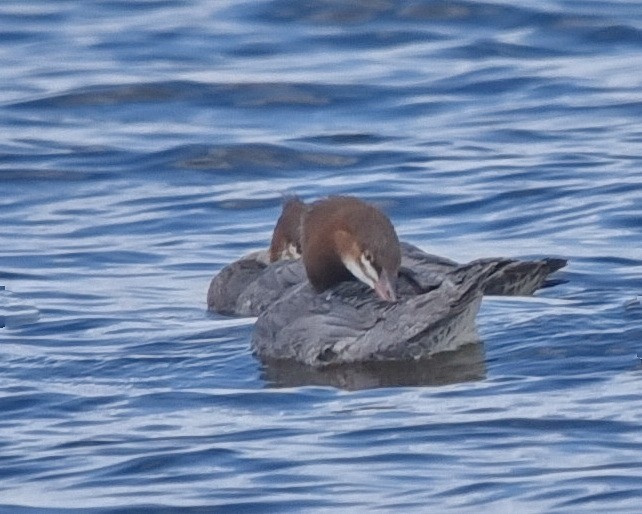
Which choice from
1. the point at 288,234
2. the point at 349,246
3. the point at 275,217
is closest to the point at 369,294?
the point at 349,246

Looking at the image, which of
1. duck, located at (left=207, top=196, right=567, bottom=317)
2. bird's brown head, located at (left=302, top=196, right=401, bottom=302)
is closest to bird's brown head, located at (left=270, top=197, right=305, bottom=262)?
duck, located at (left=207, top=196, right=567, bottom=317)

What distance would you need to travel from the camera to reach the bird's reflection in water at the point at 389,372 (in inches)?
390

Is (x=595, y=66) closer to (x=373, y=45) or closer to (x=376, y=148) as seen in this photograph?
(x=373, y=45)

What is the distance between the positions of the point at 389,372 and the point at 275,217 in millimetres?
4592

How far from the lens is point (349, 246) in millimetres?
10922

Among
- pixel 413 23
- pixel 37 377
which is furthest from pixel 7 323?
pixel 413 23

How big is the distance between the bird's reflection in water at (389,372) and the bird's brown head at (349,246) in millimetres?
400

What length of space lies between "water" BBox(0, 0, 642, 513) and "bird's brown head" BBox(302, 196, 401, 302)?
58cm

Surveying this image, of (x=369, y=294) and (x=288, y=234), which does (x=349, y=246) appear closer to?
(x=369, y=294)

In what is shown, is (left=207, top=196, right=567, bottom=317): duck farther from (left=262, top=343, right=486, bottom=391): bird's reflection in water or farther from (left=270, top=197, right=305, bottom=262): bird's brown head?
(left=262, top=343, right=486, bottom=391): bird's reflection in water

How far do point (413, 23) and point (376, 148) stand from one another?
5.15 m

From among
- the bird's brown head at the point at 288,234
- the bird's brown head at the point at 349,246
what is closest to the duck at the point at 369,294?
the bird's brown head at the point at 349,246

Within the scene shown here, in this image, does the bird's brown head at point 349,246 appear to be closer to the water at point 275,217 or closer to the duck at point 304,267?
the duck at point 304,267

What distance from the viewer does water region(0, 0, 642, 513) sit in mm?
8219
